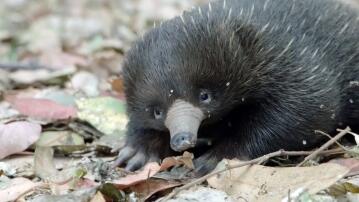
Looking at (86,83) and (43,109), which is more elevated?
(86,83)

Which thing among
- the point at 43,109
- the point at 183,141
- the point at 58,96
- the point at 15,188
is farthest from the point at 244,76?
the point at 58,96

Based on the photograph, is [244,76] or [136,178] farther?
[244,76]

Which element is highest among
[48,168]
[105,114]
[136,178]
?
[105,114]

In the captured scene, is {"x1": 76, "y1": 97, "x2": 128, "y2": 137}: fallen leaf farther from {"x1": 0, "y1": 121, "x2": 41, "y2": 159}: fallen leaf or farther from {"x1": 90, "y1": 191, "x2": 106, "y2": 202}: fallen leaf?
{"x1": 90, "y1": 191, "x2": 106, "y2": 202}: fallen leaf

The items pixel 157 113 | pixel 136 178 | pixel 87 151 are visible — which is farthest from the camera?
pixel 87 151

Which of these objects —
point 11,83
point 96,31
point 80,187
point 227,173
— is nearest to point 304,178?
point 227,173

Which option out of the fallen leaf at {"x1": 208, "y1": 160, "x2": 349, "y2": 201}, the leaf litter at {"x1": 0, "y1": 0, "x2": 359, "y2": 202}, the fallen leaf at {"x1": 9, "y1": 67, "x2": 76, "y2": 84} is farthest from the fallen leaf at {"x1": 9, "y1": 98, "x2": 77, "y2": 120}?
the fallen leaf at {"x1": 208, "y1": 160, "x2": 349, "y2": 201}

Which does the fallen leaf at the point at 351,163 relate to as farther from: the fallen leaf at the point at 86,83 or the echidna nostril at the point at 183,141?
the fallen leaf at the point at 86,83

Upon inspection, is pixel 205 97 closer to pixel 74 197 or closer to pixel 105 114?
pixel 74 197

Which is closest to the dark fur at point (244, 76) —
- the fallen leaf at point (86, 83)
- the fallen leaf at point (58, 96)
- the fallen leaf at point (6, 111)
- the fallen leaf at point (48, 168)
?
the fallen leaf at point (48, 168)
